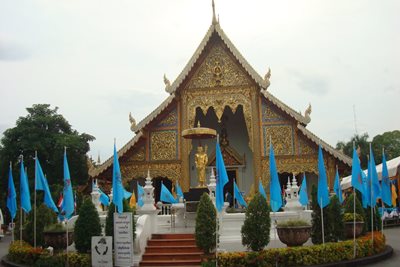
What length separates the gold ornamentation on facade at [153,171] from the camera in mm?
19438

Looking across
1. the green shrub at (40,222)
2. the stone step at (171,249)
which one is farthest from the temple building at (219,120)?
the stone step at (171,249)

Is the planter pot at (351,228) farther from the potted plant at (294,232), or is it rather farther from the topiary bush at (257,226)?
the topiary bush at (257,226)

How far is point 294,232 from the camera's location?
912 cm

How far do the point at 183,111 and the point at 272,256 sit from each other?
11.9 m

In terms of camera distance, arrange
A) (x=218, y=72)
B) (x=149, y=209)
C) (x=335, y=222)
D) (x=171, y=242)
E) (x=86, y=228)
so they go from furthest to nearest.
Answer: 1. (x=218, y=72)
2. (x=149, y=209)
3. (x=171, y=242)
4. (x=335, y=222)
5. (x=86, y=228)

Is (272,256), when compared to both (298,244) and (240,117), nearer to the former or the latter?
(298,244)

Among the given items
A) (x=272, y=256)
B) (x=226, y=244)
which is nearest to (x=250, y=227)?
(x=272, y=256)

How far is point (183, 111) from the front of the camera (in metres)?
19.9

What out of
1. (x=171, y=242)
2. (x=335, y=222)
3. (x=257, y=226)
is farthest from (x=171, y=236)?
(x=335, y=222)

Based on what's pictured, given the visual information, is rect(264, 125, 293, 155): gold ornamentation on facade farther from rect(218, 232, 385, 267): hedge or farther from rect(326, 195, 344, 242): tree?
rect(218, 232, 385, 267): hedge

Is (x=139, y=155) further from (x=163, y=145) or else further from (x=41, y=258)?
(x=41, y=258)

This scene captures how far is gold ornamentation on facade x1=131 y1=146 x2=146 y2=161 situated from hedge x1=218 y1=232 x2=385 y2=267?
11.6m

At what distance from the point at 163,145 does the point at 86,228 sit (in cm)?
1063

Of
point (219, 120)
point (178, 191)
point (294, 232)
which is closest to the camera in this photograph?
point (294, 232)
